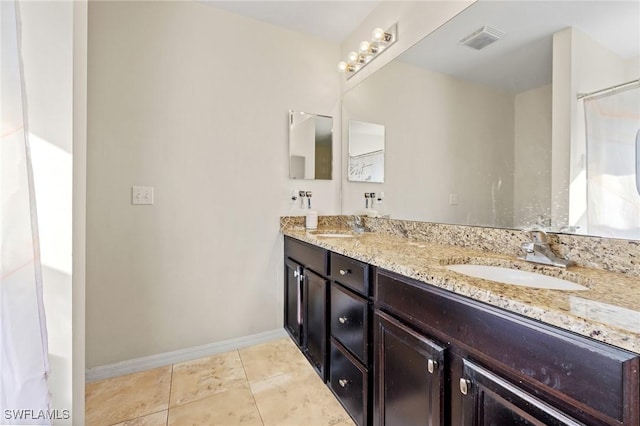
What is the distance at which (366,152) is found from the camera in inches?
84.6

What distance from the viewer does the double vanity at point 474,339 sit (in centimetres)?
51

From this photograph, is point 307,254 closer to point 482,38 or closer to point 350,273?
point 350,273

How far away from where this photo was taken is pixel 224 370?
174cm

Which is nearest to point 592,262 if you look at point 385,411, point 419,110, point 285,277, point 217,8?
point 385,411

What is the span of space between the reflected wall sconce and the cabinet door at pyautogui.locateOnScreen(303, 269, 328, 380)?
1.60 m

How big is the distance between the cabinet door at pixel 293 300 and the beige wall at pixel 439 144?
0.71 m

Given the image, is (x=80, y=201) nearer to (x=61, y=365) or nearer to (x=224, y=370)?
(x=61, y=365)

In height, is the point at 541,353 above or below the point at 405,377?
above

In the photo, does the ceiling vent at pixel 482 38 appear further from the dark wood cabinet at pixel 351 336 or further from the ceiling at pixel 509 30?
the dark wood cabinet at pixel 351 336

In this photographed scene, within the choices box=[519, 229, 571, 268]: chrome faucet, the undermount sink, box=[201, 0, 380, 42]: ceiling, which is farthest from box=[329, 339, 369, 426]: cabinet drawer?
box=[201, 0, 380, 42]: ceiling

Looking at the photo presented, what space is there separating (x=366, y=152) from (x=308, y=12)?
1077 millimetres

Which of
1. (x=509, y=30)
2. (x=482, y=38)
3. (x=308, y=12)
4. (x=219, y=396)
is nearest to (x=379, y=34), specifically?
(x=308, y=12)

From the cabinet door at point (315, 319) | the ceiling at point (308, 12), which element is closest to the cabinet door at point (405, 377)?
the cabinet door at point (315, 319)

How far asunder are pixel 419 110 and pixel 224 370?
81.1 inches
